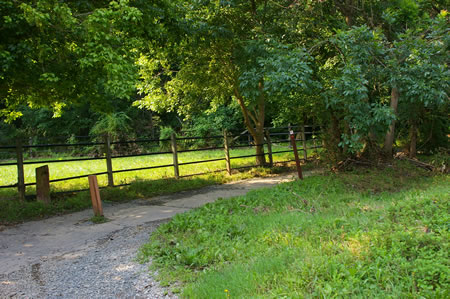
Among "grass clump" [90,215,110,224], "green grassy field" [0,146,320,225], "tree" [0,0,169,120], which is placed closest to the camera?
"tree" [0,0,169,120]

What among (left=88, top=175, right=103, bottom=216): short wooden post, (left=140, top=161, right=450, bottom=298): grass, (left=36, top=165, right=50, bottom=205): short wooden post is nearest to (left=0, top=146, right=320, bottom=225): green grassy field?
(left=36, top=165, right=50, bottom=205): short wooden post

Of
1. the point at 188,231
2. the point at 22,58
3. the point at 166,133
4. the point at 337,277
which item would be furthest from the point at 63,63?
the point at 166,133

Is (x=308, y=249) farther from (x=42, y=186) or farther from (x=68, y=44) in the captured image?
(x=42, y=186)

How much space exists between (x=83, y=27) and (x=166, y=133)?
67.6 feet

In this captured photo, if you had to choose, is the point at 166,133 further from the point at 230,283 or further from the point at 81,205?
the point at 230,283

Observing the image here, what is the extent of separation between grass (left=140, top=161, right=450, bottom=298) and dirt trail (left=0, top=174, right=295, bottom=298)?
1.22ft

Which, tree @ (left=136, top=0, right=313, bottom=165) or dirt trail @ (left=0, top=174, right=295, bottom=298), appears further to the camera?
tree @ (left=136, top=0, right=313, bottom=165)

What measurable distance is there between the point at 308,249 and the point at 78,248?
3.58m

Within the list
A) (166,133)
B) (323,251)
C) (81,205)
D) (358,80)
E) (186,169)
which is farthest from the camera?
(166,133)

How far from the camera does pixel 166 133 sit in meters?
27.1

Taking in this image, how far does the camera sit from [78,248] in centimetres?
556

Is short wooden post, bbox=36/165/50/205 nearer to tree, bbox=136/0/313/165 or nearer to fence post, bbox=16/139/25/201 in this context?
fence post, bbox=16/139/25/201

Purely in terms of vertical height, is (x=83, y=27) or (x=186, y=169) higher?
(x=83, y=27)

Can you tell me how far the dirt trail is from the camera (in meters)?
4.06
